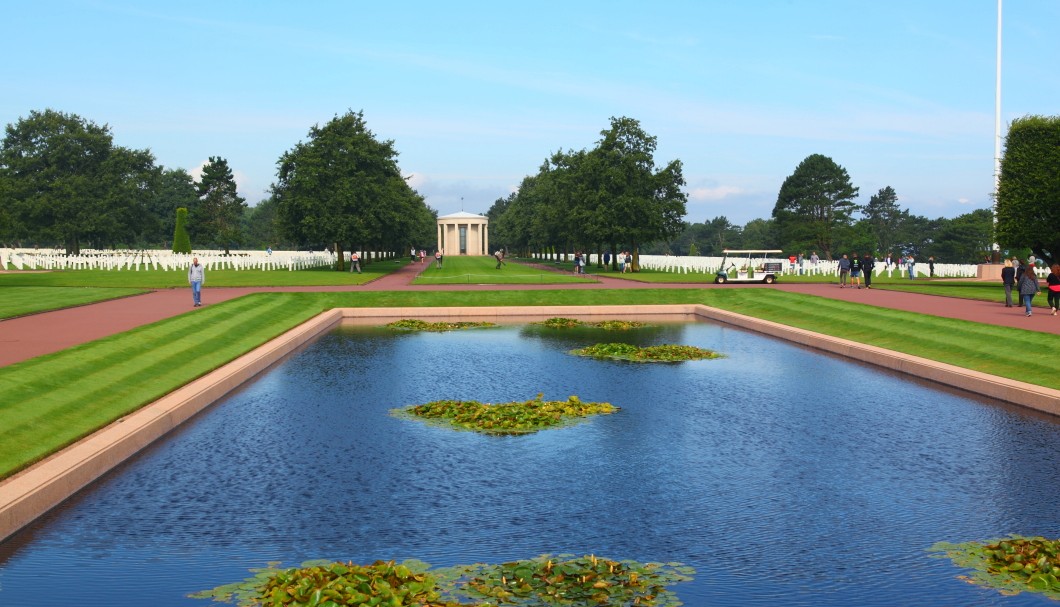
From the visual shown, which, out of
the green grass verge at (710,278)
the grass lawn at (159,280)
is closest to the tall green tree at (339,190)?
the grass lawn at (159,280)

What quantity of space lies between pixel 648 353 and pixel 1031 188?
1226 inches

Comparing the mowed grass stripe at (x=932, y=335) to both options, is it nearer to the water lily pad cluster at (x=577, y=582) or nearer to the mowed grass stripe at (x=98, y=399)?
the water lily pad cluster at (x=577, y=582)

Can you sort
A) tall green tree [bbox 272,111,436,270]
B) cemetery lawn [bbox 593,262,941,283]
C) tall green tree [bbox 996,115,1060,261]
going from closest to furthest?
tall green tree [bbox 996,115,1060,261] → cemetery lawn [bbox 593,262,941,283] → tall green tree [bbox 272,111,436,270]

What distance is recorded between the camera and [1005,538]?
8.41 meters

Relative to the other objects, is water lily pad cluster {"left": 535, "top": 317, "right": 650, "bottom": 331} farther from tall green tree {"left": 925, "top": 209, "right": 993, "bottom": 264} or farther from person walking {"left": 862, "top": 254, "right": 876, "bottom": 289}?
tall green tree {"left": 925, "top": 209, "right": 993, "bottom": 264}

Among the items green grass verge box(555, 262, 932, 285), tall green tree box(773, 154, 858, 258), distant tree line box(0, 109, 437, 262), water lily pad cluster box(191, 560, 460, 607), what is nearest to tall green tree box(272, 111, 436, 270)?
distant tree line box(0, 109, 437, 262)

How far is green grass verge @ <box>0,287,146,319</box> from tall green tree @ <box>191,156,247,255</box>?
228 ft

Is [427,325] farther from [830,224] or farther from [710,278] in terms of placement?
[830,224]

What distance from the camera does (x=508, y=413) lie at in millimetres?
14055

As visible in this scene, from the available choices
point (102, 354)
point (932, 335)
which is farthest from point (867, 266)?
point (102, 354)

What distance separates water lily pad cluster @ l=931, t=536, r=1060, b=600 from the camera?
7262 mm

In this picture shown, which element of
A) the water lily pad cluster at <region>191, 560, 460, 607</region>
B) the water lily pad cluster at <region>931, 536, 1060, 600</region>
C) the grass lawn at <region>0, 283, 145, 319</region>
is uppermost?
the grass lawn at <region>0, 283, 145, 319</region>

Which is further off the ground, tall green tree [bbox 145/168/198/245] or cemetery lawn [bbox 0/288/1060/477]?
tall green tree [bbox 145/168/198/245]

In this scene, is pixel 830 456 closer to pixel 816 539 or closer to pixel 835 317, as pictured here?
pixel 816 539
